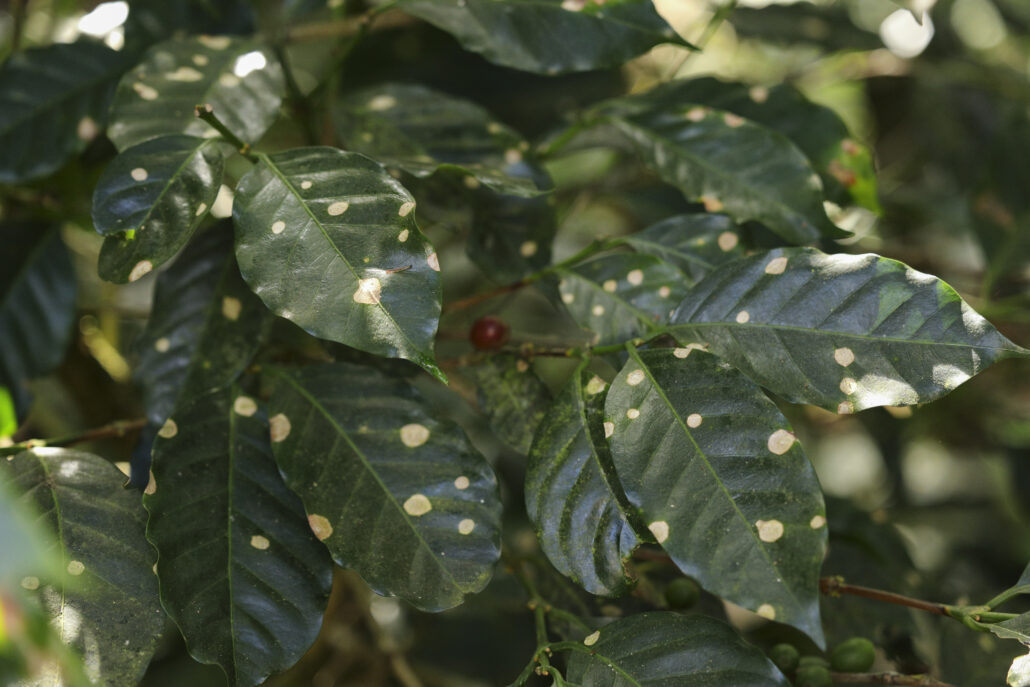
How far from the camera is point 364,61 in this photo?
1201 millimetres

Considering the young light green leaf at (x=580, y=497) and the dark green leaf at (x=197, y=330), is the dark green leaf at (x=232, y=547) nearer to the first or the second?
the dark green leaf at (x=197, y=330)

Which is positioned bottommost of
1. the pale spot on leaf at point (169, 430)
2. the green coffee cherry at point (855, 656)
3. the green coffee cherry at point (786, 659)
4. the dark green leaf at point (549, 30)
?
the green coffee cherry at point (786, 659)

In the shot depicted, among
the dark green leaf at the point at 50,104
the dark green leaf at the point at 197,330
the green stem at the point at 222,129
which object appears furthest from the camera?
the dark green leaf at the point at 50,104

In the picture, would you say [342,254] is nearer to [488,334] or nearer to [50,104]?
[488,334]

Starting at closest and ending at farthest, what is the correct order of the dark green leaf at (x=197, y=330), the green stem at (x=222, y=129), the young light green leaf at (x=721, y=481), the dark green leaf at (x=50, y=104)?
the young light green leaf at (x=721, y=481) → the green stem at (x=222, y=129) → the dark green leaf at (x=197, y=330) → the dark green leaf at (x=50, y=104)

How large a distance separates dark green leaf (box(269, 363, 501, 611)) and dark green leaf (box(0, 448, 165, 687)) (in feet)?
0.42

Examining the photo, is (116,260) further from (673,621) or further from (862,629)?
(862,629)

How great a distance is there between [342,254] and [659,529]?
0.29 m

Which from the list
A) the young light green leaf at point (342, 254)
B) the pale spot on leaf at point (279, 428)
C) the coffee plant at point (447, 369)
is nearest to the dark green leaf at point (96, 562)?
the coffee plant at point (447, 369)

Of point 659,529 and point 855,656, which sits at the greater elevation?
point 659,529

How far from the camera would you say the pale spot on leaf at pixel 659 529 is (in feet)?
1.61

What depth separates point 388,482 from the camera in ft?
1.90

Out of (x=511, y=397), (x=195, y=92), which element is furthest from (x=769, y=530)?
(x=195, y=92)

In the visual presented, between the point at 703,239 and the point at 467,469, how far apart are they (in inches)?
12.7
